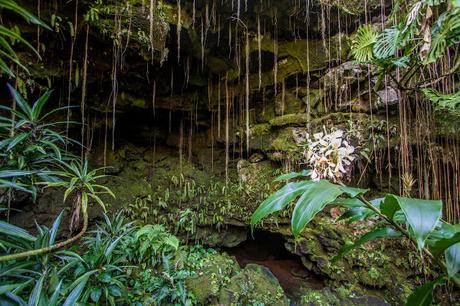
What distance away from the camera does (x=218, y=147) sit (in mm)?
4434

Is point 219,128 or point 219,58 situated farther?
point 219,128

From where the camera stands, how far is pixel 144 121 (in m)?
4.13

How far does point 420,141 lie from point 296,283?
223 cm

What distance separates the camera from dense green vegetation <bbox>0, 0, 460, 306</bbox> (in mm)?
1741

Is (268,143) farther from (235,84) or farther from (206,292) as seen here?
(206,292)

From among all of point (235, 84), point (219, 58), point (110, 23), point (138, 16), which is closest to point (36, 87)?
point (110, 23)

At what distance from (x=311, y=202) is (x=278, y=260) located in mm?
3391

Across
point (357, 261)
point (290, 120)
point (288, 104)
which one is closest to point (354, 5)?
point (288, 104)

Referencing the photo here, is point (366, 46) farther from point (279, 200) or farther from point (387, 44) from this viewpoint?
point (279, 200)

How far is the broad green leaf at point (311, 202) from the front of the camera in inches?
18.0

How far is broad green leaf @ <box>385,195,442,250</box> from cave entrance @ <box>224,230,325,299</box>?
8.98ft

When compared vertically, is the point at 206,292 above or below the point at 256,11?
below

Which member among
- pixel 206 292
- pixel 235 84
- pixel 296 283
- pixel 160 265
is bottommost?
pixel 296 283

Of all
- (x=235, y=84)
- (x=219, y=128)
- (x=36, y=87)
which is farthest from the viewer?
(x=219, y=128)
